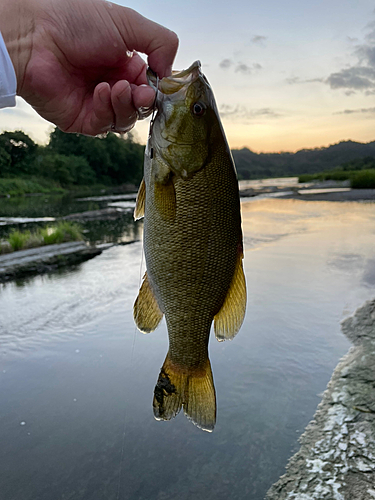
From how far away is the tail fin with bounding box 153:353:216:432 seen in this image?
193 cm

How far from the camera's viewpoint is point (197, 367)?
2.01 meters

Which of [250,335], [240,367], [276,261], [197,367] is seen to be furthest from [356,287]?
[197,367]

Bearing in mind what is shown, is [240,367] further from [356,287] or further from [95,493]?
[356,287]

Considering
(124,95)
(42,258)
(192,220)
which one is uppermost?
(124,95)

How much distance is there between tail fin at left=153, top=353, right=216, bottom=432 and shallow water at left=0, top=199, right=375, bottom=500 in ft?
6.02

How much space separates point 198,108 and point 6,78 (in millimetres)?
1063

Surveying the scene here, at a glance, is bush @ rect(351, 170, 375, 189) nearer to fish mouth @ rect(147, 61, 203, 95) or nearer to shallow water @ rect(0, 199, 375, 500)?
shallow water @ rect(0, 199, 375, 500)

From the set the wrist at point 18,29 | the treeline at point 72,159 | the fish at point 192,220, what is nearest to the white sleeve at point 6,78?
the wrist at point 18,29

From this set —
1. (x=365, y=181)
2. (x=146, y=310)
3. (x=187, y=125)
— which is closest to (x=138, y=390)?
(x=146, y=310)

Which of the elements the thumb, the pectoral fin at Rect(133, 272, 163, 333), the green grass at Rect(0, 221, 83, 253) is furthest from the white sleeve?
the green grass at Rect(0, 221, 83, 253)

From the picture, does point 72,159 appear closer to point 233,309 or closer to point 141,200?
point 141,200

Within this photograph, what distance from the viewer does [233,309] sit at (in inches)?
76.7

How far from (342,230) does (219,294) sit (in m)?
13.9

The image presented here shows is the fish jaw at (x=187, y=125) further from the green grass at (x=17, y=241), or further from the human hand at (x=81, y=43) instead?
the green grass at (x=17, y=241)
